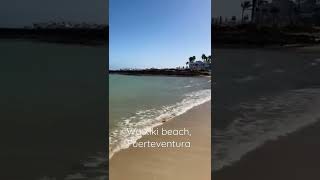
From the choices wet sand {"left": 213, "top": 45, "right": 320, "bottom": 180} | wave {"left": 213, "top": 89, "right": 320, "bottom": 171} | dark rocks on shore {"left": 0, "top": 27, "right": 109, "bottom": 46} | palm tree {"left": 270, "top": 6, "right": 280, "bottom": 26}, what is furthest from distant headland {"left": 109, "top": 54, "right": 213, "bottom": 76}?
wet sand {"left": 213, "top": 45, "right": 320, "bottom": 180}

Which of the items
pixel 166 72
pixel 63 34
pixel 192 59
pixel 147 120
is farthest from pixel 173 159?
pixel 63 34

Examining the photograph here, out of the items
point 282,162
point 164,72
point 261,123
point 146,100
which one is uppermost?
point 164,72

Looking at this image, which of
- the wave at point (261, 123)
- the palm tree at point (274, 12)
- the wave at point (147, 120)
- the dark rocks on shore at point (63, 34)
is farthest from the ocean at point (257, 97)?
the dark rocks on shore at point (63, 34)

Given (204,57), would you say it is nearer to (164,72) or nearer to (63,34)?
(164,72)

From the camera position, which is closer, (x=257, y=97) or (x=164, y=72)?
(x=257, y=97)

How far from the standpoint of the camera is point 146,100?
163 inches

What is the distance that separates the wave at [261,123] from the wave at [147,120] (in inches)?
11.6

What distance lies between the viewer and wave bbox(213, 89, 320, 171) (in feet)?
A: 13.2

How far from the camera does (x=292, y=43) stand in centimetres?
405

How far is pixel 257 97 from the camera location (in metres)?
4.06

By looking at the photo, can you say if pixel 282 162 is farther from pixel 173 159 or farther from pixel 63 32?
pixel 63 32

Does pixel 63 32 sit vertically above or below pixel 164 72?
above

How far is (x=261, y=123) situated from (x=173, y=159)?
0.76m

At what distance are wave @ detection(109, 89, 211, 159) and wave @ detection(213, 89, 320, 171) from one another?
0.97ft
